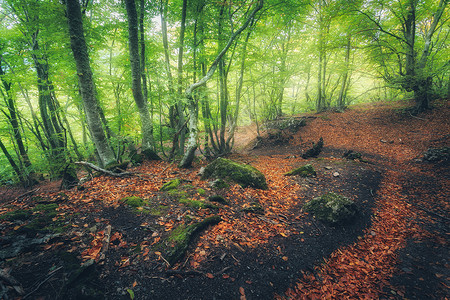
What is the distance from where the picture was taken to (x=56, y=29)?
544 centimetres

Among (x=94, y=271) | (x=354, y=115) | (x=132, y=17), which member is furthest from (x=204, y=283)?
(x=354, y=115)

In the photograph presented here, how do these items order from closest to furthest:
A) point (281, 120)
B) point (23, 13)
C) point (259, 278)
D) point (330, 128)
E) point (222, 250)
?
point (259, 278), point (222, 250), point (23, 13), point (330, 128), point (281, 120)

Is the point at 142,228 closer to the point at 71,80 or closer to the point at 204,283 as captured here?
the point at 204,283

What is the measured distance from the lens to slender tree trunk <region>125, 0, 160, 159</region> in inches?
240

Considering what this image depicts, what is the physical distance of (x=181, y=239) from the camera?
2.95m

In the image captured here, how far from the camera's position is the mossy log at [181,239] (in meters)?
2.70

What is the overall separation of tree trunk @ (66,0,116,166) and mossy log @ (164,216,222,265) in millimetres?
4416

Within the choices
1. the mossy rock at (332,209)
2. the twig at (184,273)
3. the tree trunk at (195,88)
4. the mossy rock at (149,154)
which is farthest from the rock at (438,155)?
the mossy rock at (149,154)

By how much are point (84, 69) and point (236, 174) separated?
6.08 metres

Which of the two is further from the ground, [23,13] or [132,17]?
[23,13]

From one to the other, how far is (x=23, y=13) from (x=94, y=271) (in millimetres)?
12072

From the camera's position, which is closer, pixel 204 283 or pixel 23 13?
pixel 204 283

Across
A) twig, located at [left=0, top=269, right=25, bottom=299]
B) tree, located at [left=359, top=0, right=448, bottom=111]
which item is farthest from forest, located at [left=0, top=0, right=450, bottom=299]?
tree, located at [left=359, top=0, right=448, bottom=111]

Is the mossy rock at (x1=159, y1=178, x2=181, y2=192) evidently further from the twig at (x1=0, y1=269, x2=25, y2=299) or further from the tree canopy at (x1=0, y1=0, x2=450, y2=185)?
the twig at (x1=0, y1=269, x2=25, y2=299)
